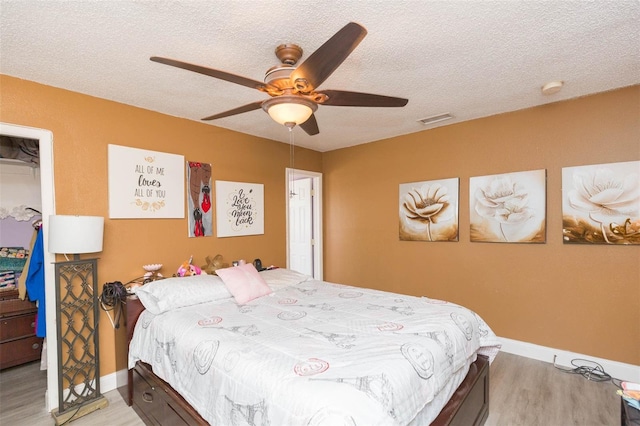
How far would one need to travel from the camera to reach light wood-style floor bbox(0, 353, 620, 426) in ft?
7.11

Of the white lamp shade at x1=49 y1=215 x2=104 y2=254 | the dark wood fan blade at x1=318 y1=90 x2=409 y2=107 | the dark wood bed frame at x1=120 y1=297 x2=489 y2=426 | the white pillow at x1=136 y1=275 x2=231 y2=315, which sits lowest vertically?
the dark wood bed frame at x1=120 y1=297 x2=489 y2=426

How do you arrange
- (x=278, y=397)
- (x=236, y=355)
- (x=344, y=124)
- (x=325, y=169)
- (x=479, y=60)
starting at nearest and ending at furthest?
(x=278, y=397) < (x=236, y=355) < (x=479, y=60) < (x=344, y=124) < (x=325, y=169)

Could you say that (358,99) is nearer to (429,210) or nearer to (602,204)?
(429,210)

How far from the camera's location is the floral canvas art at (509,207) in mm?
3018

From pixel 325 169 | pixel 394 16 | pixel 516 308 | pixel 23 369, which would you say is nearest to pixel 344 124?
pixel 325 169

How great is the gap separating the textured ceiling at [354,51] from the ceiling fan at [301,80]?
1.13 ft

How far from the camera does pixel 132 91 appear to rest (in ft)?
8.43

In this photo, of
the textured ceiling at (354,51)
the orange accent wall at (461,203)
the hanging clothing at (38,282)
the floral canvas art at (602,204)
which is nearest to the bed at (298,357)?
the orange accent wall at (461,203)

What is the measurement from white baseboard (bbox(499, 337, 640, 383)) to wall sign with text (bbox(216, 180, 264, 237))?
10.5ft

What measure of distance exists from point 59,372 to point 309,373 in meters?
2.18

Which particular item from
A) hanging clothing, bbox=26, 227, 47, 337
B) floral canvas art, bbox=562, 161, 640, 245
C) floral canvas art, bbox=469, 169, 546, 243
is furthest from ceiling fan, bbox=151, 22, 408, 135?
hanging clothing, bbox=26, 227, 47, 337

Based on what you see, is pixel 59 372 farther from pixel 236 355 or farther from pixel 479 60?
pixel 479 60

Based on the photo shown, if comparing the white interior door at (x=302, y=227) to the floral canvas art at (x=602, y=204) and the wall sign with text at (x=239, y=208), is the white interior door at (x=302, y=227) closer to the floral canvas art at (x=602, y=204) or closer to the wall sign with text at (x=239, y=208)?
the wall sign with text at (x=239, y=208)

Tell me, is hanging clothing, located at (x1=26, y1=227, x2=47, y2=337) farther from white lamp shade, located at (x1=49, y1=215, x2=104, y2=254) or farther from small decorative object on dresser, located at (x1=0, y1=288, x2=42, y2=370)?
white lamp shade, located at (x1=49, y1=215, x2=104, y2=254)
